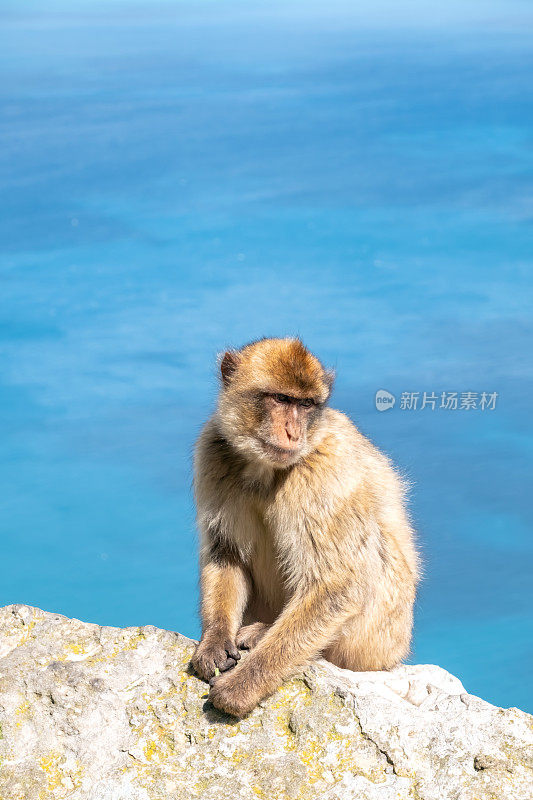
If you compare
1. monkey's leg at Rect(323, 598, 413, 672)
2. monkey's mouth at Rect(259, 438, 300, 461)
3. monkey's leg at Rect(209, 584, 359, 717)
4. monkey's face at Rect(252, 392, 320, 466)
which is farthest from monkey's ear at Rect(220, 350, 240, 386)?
monkey's leg at Rect(323, 598, 413, 672)

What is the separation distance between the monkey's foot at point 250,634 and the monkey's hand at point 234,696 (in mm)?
504

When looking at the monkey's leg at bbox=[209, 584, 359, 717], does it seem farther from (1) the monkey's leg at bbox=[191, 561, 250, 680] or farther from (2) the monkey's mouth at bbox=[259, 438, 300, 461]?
(2) the monkey's mouth at bbox=[259, 438, 300, 461]

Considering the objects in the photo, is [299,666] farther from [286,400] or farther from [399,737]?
[286,400]

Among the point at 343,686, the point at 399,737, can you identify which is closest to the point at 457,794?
the point at 399,737

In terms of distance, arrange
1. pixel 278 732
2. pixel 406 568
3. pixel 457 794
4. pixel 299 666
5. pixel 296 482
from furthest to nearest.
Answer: pixel 406 568 < pixel 296 482 < pixel 299 666 < pixel 278 732 < pixel 457 794

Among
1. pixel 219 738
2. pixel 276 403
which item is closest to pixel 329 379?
pixel 276 403

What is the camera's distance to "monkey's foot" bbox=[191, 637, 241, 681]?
13.6 ft

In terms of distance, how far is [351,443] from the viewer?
4.61 metres

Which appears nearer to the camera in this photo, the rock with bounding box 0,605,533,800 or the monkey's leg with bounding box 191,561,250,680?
the rock with bounding box 0,605,533,800

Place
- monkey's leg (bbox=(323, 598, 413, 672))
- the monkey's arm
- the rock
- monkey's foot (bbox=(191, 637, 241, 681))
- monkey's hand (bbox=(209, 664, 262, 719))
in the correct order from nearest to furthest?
1. the rock
2. monkey's hand (bbox=(209, 664, 262, 719))
3. monkey's foot (bbox=(191, 637, 241, 681))
4. the monkey's arm
5. monkey's leg (bbox=(323, 598, 413, 672))

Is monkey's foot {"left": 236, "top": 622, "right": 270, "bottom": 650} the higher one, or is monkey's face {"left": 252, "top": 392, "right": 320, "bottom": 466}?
monkey's face {"left": 252, "top": 392, "right": 320, "bottom": 466}

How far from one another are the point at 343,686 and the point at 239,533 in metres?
0.95

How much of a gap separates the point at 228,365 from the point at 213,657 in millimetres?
1279

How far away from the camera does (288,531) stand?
175 inches
